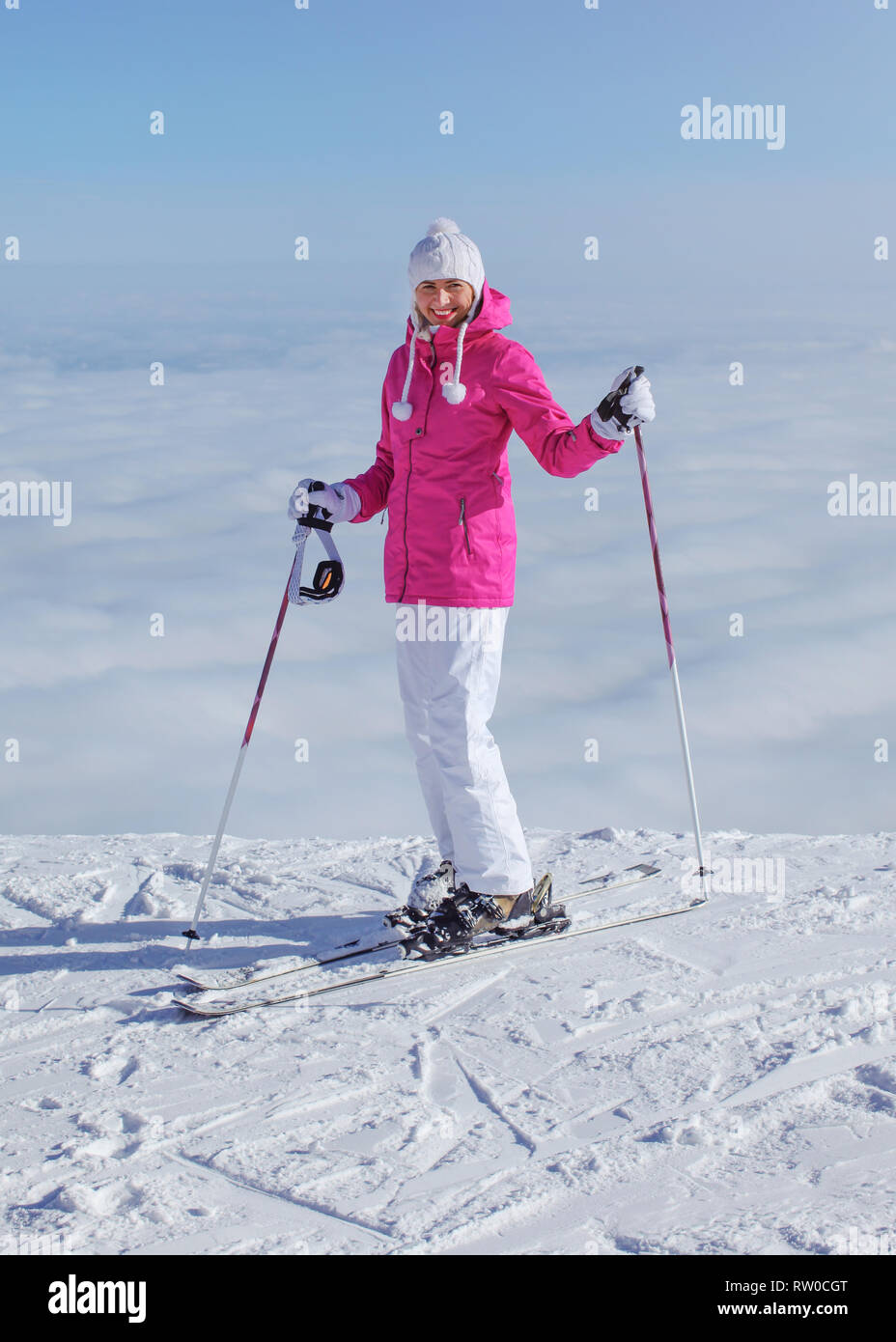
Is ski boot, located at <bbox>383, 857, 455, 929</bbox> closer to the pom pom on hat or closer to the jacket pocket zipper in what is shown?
the jacket pocket zipper

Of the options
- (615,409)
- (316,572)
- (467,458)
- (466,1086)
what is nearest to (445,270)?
(467,458)

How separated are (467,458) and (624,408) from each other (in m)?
0.53

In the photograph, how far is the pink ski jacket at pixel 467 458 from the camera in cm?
368

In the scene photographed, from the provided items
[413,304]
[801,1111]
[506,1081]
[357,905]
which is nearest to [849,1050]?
[801,1111]

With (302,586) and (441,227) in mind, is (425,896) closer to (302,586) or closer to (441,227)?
(302,586)

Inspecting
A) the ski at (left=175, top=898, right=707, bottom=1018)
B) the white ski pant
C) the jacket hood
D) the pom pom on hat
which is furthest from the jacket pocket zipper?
the ski at (left=175, top=898, right=707, bottom=1018)

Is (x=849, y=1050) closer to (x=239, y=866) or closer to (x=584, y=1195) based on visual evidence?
(x=584, y=1195)

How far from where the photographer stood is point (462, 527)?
3.69 metres

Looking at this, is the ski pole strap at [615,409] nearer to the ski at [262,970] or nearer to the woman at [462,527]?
the woman at [462,527]

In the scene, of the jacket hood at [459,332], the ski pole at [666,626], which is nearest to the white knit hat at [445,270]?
the jacket hood at [459,332]

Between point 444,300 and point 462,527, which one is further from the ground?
point 444,300

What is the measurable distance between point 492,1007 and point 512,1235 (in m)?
1.11

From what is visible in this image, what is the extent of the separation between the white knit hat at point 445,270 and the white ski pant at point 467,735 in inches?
25.8
